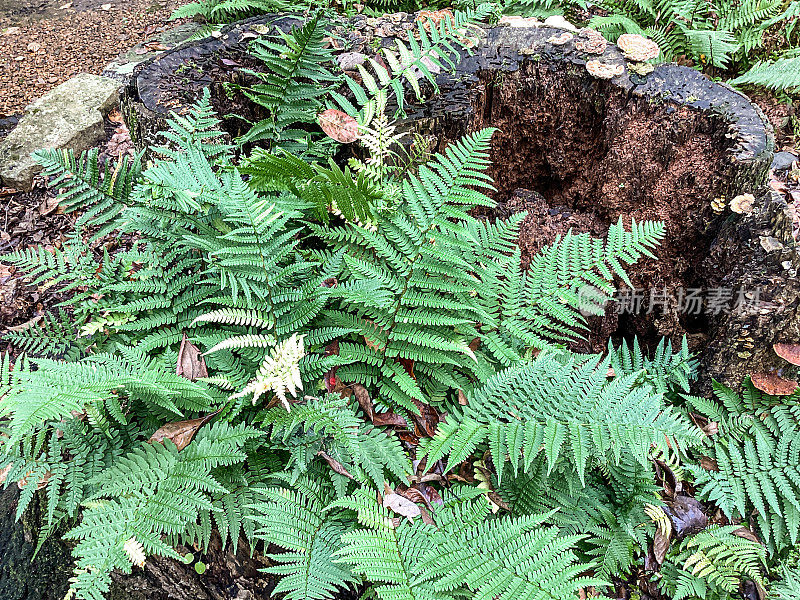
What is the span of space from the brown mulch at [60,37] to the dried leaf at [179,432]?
5.18m

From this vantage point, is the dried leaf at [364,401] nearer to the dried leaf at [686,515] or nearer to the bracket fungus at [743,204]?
the dried leaf at [686,515]

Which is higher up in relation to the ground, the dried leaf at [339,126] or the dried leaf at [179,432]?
the dried leaf at [339,126]

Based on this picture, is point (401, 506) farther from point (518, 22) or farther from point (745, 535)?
point (518, 22)

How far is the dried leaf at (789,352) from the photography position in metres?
3.01

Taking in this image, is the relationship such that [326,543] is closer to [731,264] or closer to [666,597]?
[666,597]

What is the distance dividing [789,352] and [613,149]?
5.35 feet

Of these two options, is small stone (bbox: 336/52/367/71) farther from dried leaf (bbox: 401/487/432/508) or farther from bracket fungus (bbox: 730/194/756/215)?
dried leaf (bbox: 401/487/432/508)

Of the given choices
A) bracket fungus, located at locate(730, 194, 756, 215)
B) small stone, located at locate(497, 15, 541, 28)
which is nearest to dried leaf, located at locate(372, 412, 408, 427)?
bracket fungus, located at locate(730, 194, 756, 215)

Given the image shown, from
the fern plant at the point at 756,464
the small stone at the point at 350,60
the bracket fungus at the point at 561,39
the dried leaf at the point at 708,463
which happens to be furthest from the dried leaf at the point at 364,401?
the bracket fungus at the point at 561,39

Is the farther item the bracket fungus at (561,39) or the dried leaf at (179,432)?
the bracket fungus at (561,39)

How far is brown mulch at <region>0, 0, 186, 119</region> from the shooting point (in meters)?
6.36

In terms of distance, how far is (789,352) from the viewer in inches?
120

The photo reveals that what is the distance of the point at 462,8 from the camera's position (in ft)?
17.3

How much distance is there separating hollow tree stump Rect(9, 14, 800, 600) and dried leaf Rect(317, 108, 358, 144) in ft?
1.25
